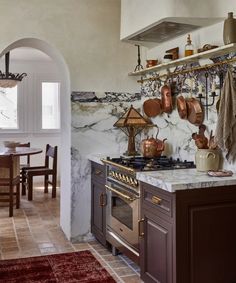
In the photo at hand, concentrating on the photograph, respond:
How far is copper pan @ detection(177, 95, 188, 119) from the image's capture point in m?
3.24

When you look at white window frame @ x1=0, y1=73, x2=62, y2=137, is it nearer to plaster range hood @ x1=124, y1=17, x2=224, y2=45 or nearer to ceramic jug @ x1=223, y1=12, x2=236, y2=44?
plaster range hood @ x1=124, y1=17, x2=224, y2=45

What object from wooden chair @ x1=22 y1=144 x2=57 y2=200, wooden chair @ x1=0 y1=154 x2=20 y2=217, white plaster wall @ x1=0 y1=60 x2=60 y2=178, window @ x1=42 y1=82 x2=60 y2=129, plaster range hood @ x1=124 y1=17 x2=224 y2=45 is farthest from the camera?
window @ x1=42 y1=82 x2=60 y2=129

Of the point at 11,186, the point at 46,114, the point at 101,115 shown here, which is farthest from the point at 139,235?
the point at 46,114

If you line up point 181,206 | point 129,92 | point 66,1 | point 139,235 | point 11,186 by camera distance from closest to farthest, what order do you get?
point 181,206 → point 139,235 → point 66,1 → point 129,92 → point 11,186

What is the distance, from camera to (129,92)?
13.6 ft

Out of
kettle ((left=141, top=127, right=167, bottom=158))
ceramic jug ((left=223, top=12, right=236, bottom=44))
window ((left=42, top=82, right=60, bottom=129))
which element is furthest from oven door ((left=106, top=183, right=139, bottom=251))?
window ((left=42, top=82, right=60, bottom=129))

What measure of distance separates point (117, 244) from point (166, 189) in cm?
118

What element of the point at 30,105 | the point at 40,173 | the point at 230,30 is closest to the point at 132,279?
the point at 230,30

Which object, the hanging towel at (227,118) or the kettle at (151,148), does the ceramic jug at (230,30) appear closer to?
the hanging towel at (227,118)

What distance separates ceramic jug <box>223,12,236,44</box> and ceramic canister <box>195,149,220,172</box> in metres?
0.79

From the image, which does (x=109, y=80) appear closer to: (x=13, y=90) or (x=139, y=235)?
(x=139, y=235)

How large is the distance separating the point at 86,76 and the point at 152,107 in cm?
77

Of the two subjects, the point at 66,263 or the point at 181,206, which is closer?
the point at 181,206

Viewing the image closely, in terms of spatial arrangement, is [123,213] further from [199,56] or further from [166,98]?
[199,56]
